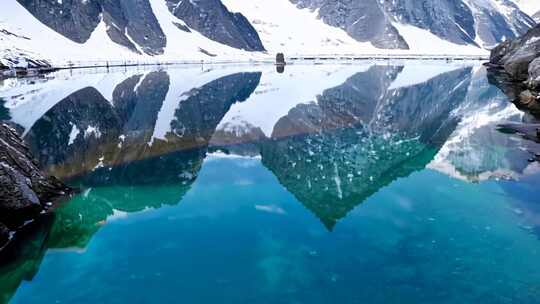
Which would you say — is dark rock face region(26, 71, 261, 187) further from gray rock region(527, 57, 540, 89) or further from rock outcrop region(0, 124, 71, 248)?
gray rock region(527, 57, 540, 89)

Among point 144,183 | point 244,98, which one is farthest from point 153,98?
point 144,183

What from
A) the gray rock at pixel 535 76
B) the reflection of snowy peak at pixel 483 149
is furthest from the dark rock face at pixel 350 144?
the gray rock at pixel 535 76

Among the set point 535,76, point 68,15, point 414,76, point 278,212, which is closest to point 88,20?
point 68,15

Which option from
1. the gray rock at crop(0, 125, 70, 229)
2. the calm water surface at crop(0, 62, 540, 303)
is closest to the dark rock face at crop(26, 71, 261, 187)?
the calm water surface at crop(0, 62, 540, 303)

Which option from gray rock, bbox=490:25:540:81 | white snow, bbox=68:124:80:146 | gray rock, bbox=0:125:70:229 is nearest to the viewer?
gray rock, bbox=0:125:70:229

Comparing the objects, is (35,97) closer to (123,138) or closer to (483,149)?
(123,138)

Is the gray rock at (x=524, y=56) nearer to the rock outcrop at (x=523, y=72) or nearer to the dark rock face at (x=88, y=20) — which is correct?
the rock outcrop at (x=523, y=72)

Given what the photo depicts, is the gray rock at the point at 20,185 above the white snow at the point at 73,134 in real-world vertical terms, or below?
above

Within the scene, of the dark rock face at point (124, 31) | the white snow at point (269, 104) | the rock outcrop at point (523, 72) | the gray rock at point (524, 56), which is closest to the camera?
the white snow at point (269, 104)

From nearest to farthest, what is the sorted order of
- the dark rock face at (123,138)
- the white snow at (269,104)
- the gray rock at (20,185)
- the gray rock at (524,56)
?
the gray rock at (20,185) < the dark rock face at (123,138) < the white snow at (269,104) < the gray rock at (524,56)
